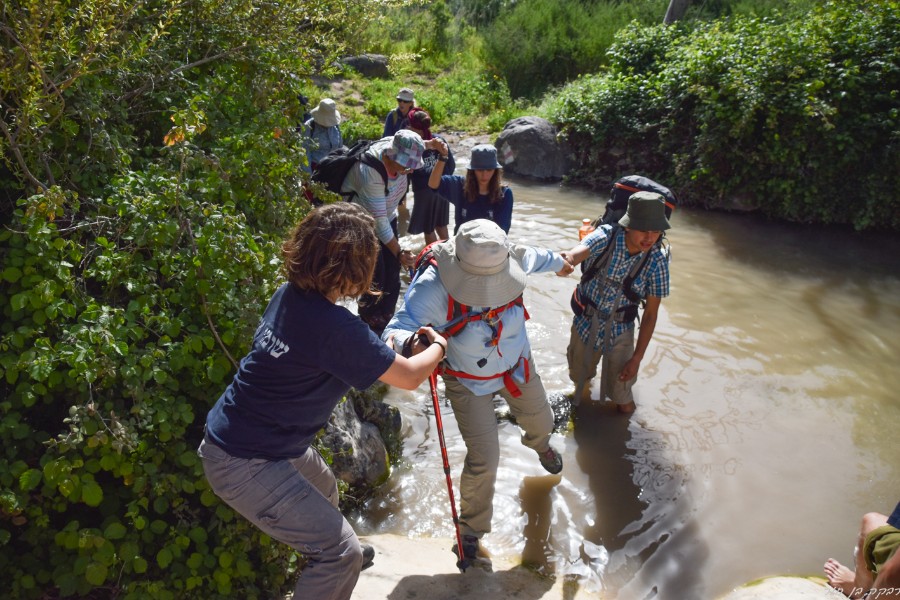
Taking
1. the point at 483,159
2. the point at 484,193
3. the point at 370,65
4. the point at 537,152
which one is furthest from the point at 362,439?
the point at 370,65

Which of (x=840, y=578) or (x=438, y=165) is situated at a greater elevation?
(x=438, y=165)

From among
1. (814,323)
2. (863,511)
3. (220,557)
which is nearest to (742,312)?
(814,323)

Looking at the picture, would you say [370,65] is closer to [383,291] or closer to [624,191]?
[383,291]

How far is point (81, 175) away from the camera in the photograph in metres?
3.54

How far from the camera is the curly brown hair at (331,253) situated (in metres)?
2.52

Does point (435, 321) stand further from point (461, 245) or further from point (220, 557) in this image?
point (220, 557)

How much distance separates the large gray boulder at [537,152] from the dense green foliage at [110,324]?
371 inches

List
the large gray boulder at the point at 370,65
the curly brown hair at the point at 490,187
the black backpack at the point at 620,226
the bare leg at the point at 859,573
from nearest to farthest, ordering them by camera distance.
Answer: the bare leg at the point at 859,573, the black backpack at the point at 620,226, the curly brown hair at the point at 490,187, the large gray boulder at the point at 370,65

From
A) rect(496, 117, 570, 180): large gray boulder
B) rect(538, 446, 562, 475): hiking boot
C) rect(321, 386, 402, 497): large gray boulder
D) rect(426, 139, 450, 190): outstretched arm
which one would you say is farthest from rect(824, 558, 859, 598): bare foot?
rect(496, 117, 570, 180): large gray boulder

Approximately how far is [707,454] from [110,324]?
Result: 168 inches

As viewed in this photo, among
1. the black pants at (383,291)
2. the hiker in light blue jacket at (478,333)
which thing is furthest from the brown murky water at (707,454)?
the black pants at (383,291)

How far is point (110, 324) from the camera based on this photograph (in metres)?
2.97

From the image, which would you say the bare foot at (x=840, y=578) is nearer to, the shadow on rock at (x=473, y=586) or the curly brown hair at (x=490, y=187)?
the shadow on rock at (x=473, y=586)

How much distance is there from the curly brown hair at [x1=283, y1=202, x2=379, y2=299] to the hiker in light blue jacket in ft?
2.00
